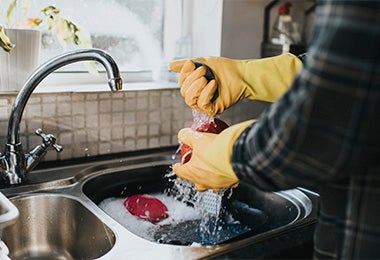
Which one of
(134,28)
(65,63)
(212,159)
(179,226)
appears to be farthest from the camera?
(134,28)

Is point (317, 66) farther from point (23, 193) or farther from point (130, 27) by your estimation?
point (130, 27)

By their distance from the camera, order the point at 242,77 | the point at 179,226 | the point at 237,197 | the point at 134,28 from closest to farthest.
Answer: the point at 242,77, the point at 179,226, the point at 237,197, the point at 134,28

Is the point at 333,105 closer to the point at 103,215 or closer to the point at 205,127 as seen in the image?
the point at 205,127

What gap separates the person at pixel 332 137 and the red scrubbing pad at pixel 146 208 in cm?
52

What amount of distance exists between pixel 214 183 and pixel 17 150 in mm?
575

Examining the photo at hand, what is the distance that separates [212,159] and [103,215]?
0.37m

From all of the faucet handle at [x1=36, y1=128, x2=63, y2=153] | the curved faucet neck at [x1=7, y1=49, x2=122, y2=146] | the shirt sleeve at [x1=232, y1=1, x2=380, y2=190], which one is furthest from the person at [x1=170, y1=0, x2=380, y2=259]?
the faucet handle at [x1=36, y1=128, x2=63, y2=153]

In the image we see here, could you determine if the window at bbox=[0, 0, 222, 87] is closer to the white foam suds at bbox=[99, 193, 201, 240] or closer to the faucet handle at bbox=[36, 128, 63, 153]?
the faucet handle at bbox=[36, 128, 63, 153]

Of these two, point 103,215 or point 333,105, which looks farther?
point 103,215

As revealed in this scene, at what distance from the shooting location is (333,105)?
488 mm

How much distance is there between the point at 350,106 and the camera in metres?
0.49

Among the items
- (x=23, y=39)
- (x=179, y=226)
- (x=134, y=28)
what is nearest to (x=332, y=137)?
(x=179, y=226)

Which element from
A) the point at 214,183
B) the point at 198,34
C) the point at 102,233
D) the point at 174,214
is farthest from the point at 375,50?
the point at 198,34

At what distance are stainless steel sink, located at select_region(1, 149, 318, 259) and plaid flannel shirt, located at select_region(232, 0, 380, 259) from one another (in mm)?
277
